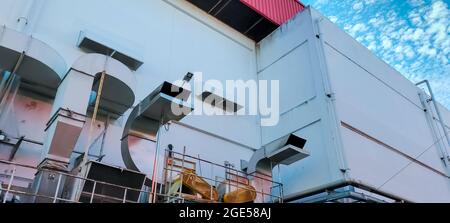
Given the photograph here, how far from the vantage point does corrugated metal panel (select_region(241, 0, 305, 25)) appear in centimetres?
1144

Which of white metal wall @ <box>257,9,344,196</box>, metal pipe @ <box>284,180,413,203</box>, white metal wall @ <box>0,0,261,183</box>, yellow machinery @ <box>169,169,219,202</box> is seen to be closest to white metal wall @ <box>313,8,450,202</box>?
metal pipe @ <box>284,180,413,203</box>

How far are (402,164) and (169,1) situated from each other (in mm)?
8075

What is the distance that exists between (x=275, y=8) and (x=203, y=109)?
4893 millimetres

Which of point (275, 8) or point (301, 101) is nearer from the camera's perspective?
point (301, 101)

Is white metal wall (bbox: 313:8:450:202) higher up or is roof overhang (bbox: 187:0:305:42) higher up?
roof overhang (bbox: 187:0:305:42)

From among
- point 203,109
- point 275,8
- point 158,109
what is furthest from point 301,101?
point 158,109

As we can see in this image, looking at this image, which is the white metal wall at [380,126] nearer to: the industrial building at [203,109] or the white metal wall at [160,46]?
the industrial building at [203,109]

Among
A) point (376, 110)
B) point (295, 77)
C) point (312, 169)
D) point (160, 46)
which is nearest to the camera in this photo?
point (312, 169)

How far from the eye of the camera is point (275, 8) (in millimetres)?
12148

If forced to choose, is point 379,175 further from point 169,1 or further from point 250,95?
point 169,1

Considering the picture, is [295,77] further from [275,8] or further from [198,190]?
[198,190]

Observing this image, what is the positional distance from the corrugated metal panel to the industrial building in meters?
0.06

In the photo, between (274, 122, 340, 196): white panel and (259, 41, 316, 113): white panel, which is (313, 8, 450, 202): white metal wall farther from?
(259, 41, 316, 113): white panel

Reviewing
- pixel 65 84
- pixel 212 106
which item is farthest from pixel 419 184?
pixel 65 84
